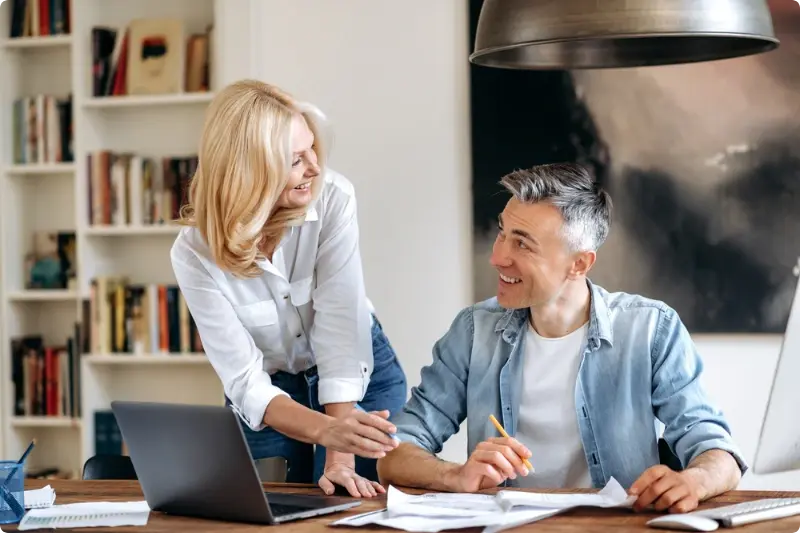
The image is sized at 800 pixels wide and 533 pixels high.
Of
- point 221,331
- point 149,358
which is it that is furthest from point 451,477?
point 149,358

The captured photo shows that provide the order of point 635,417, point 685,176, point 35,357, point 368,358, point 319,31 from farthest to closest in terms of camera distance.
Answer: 1. point 35,357
2. point 319,31
3. point 685,176
4. point 368,358
5. point 635,417

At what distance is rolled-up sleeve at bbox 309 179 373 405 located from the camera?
95.4 inches

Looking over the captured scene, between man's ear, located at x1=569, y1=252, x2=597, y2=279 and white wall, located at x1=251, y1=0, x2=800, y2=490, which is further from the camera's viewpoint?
white wall, located at x1=251, y1=0, x2=800, y2=490

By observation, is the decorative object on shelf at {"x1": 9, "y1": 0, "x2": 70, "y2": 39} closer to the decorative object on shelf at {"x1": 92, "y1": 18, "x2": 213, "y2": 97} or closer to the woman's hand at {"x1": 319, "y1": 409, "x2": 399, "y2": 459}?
the decorative object on shelf at {"x1": 92, "y1": 18, "x2": 213, "y2": 97}

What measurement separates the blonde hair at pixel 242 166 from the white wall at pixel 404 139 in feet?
4.76

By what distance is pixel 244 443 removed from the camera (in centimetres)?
158

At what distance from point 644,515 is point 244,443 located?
2.06 feet

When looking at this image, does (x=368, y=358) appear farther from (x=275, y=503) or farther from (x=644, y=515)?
(x=644, y=515)

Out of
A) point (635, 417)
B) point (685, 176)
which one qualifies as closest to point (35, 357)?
point (685, 176)

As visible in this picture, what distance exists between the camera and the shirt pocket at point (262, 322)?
242 centimetres

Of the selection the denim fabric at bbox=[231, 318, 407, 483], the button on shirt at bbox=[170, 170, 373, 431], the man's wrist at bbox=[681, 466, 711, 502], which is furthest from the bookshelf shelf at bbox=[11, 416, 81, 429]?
the man's wrist at bbox=[681, 466, 711, 502]

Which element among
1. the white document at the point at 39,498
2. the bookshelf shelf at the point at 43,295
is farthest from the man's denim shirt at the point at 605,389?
the bookshelf shelf at the point at 43,295

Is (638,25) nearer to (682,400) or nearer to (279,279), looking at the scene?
(682,400)

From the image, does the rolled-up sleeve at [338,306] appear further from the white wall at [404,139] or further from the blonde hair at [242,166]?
the white wall at [404,139]
